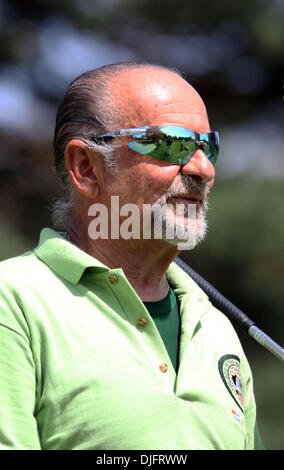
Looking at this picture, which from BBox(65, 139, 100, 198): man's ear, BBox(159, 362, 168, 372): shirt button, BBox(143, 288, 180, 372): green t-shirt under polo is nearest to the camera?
BBox(159, 362, 168, 372): shirt button

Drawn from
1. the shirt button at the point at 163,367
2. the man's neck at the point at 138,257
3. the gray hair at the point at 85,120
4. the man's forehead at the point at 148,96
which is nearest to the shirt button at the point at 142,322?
the shirt button at the point at 163,367

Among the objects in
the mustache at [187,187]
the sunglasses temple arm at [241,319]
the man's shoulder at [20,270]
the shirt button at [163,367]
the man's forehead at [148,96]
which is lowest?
the shirt button at [163,367]

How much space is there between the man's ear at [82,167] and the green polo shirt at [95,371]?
0.24 meters

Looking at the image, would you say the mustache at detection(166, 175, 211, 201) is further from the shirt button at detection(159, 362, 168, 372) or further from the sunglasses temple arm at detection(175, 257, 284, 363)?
the shirt button at detection(159, 362, 168, 372)

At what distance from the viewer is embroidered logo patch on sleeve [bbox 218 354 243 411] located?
266cm

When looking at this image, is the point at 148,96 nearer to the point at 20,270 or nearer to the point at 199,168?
the point at 199,168

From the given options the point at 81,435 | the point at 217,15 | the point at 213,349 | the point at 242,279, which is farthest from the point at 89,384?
the point at 217,15

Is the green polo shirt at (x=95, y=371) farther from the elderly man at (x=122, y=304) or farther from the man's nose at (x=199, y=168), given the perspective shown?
the man's nose at (x=199, y=168)

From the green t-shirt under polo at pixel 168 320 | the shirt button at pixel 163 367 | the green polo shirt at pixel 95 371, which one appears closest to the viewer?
the green polo shirt at pixel 95 371

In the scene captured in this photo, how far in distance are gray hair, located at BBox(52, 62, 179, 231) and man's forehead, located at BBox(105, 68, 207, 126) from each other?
0.11 feet

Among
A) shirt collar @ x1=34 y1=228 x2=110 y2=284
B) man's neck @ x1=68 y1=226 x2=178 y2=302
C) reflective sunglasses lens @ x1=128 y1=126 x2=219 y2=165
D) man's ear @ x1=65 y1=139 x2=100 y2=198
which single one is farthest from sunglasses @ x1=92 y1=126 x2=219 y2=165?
shirt collar @ x1=34 y1=228 x2=110 y2=284

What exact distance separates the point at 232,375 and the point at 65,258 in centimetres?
64

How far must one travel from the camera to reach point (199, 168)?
2.80 meters

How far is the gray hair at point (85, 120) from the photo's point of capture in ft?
9.32
